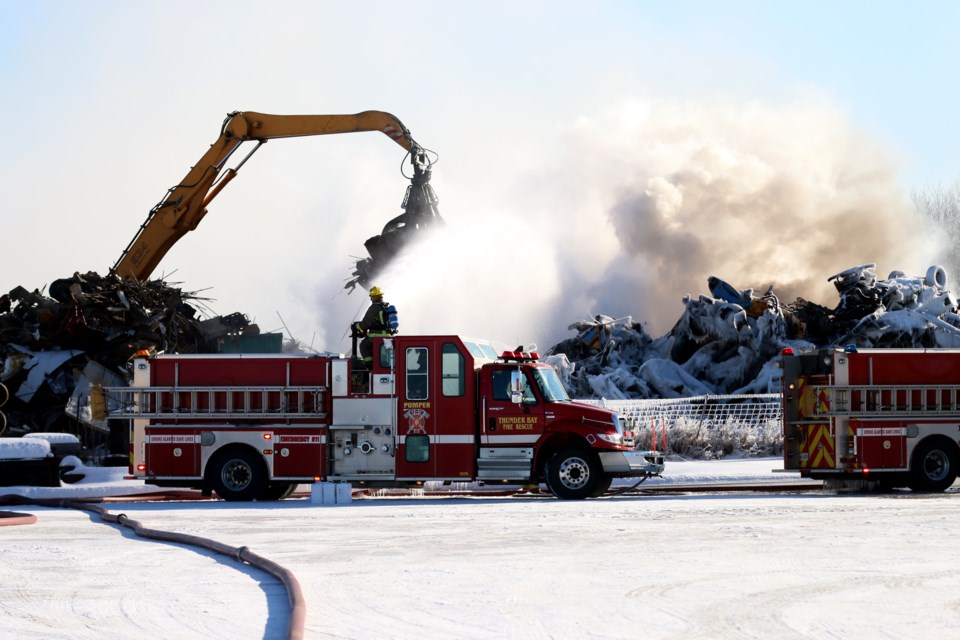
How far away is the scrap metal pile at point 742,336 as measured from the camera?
35.9 metres

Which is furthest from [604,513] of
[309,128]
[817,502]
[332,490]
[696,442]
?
[309,128]

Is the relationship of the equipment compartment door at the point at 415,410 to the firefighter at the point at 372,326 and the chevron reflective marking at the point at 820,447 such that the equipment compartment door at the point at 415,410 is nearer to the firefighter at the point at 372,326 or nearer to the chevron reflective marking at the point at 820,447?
the firefighter at the point at 372,326

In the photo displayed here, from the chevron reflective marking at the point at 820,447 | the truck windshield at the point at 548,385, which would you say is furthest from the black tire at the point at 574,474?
the chevron reflective marking at the point at 820,447

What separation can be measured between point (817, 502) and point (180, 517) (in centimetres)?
907

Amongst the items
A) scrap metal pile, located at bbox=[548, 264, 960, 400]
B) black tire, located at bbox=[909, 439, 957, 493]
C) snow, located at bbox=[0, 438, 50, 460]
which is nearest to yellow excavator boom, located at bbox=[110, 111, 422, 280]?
scrap metal pile, located at bbox=[548, 264, 960, 400]

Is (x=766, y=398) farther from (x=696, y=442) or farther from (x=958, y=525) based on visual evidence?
(x=958, y=525)

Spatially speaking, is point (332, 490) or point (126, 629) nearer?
point (126, 629)

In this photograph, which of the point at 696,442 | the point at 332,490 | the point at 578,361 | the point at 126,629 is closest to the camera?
the point at 126,629

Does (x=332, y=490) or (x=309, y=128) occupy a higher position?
(x=309, y=128)

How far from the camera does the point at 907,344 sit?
35781 mm

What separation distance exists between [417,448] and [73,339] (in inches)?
460

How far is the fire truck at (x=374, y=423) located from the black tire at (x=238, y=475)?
2 centimetres

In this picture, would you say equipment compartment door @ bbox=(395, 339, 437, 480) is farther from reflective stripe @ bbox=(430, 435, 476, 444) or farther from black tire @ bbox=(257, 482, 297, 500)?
black tire @ bbox=(257, 482, 297, 500)

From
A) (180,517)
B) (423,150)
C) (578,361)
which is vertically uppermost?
(423,150)
